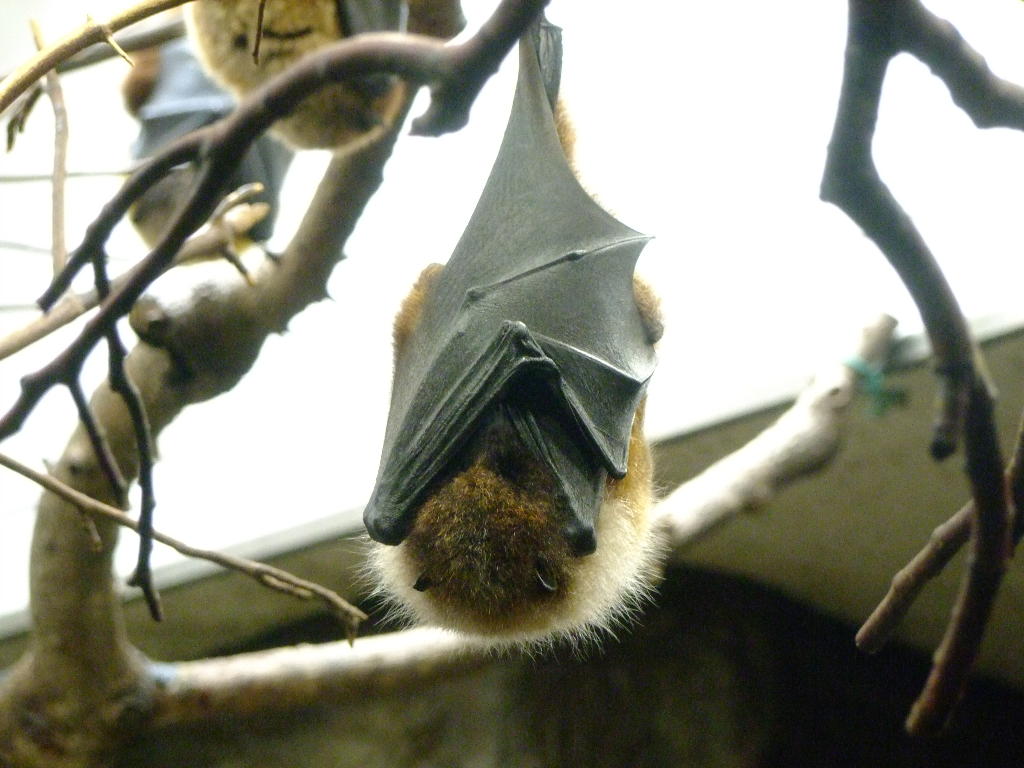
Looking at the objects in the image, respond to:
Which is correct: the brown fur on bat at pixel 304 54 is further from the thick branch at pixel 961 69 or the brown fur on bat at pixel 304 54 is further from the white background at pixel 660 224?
the thick branch at pixel 961 69

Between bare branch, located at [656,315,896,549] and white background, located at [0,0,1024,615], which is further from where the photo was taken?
white background, located at [0,0,1024,615]

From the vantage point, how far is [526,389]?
211 centimetres

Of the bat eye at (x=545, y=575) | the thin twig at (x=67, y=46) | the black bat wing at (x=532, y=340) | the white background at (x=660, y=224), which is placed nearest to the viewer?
the thin twig at (x=67, y=46)

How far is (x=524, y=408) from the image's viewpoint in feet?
6.96

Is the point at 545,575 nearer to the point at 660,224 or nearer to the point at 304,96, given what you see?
the point at 304,96

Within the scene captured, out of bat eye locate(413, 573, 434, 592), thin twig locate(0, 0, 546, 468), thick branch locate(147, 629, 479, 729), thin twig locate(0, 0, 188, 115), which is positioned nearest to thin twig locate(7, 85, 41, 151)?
thin twig locate(0, 0, 188, 115)

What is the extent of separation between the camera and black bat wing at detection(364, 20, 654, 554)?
83.0 inches

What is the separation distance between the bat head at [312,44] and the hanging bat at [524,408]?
46 cm

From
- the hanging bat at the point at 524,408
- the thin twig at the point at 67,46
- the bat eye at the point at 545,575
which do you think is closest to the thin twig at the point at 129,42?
the hanging bat at the point at 524,408

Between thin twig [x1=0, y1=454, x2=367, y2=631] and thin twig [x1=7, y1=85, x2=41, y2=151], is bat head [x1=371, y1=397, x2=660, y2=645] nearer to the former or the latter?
thin twig [x1=0, y1=454, x2=367, y2=631]

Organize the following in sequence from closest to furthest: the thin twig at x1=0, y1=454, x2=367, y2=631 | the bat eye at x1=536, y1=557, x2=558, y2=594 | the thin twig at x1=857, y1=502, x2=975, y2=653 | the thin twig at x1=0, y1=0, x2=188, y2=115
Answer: the thin twig at x1=857, y1=502, x2=975, y2=653 < the thin twig at x1=0, y1=0, x2=188, y2=115 < the thin twig at x1=0, y1=454, x2=367, y2=631 < the bat eye at x1=536, y1=557, x2=558, y2=594

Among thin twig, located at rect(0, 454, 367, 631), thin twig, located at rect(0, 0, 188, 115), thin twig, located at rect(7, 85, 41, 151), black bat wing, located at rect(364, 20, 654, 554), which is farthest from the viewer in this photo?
black bat wing, located at rect(364, 20, 654, 554)

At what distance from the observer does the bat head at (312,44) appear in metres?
2.68

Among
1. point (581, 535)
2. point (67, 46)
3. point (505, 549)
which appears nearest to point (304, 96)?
point (67, 46)
